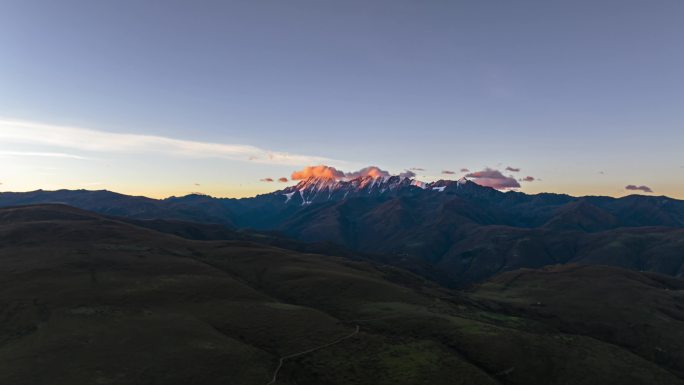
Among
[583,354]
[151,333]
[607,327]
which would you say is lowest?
[607,327]

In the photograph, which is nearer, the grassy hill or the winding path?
the winding path

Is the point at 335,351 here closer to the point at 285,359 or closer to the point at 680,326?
the point at 285,359

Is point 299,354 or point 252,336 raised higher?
point 252,336

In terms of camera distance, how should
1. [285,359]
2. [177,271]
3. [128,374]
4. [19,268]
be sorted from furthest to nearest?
1. [177,271]
2. [19,268]
3. [285,359]
4. [128,374]

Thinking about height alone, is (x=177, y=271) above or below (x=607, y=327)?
above

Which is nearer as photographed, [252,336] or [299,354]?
[299,354]

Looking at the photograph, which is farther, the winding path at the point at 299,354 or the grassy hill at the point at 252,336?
the grassy hill at the point at 252,336

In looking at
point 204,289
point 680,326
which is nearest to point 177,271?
point 204,289

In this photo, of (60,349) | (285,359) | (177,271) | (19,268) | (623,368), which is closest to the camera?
(60,349)

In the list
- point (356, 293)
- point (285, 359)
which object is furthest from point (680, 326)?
point (285, 359)

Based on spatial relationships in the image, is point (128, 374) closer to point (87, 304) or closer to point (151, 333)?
point (151, 333)

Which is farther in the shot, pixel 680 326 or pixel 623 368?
pixel 680 326
